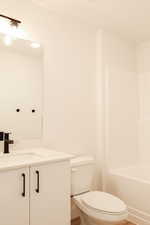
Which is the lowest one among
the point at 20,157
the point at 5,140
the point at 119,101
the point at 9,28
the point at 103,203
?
the point at 103,203

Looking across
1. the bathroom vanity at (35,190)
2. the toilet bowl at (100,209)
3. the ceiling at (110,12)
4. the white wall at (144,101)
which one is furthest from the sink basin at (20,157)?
the white wall at (144,101)

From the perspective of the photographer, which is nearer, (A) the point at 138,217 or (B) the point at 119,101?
(A) the point at 138,217

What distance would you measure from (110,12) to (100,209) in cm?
214

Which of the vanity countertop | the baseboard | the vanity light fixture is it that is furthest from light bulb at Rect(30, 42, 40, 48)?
the baseboard

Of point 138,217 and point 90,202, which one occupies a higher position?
point 90,202

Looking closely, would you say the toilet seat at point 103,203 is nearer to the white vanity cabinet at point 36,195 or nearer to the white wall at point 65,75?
the white vanity cabinet at point 36,195

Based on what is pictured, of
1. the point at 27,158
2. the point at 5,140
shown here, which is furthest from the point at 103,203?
the point at 5,140

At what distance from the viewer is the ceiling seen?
233 centimetres

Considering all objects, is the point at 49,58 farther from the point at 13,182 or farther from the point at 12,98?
the point at 13,182

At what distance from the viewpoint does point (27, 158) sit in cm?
199

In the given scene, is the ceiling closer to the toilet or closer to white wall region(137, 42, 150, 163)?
white wall region(137, 42, 150, 163)

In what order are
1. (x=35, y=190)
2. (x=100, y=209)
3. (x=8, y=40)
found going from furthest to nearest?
1. (x=8, y=40)
2. (x=100, y=209)
3. (x=35, y=190)

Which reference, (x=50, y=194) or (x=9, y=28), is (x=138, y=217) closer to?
(x=50, y=194)

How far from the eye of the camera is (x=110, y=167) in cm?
299
